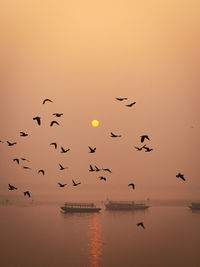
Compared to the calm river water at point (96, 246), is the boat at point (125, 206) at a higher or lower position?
higher

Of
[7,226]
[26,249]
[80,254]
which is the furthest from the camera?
[7,226]

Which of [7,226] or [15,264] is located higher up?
[7,226]

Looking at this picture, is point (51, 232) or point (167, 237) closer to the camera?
point (167, 237)

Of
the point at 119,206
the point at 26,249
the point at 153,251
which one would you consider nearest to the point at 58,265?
the point at 26,249

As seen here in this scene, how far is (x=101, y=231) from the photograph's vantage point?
87.3 m

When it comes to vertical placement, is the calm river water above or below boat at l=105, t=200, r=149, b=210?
below

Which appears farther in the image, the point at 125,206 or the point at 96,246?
the point at 125,206

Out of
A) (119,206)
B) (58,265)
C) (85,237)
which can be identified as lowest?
(58,265)

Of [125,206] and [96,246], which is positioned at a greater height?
[125,206]

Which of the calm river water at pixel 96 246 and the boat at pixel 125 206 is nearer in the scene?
the calm river water at pixel 96 246

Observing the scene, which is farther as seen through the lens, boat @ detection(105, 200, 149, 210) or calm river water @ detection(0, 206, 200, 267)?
boat @ detection(105, 200, 149, 210)

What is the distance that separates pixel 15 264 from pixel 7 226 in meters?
46.9

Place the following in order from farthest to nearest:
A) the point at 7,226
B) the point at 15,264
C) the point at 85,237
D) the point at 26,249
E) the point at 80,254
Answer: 1. the point at 7,226
2. the point at 85,237
3. the point at 26,249
4. the point at 80,254
5. the point at 15,264

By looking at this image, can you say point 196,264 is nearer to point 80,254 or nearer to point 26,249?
point 80,254
